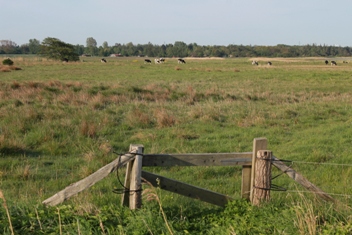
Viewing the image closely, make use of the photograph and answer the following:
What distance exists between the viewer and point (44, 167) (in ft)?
30.1

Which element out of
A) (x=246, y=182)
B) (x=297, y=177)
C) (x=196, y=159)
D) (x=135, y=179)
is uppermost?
(x=196, y=159)

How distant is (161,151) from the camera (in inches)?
401

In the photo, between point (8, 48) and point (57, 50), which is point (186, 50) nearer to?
point (8, 48)

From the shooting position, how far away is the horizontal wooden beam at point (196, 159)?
525 cm

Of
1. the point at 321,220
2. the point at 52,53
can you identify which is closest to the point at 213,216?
the point at 321,220

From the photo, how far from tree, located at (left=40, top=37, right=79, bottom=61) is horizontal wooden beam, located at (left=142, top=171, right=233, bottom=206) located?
77730mm

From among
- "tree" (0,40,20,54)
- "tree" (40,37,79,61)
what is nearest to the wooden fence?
"tree" (40,37,79,61)

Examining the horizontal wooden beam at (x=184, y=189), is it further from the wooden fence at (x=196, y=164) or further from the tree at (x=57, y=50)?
the tree at (x=57, y=50)

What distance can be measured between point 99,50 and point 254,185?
527 ft

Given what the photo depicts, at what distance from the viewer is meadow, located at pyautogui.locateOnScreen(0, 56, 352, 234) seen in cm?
453

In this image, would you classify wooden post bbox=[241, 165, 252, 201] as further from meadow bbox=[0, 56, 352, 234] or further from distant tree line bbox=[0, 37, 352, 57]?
distant tree line bbox=[0, 37, 352, 57]

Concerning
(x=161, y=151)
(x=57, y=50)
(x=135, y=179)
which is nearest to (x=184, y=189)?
(x=135, y=179)

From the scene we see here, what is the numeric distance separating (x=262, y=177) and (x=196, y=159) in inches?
34.2

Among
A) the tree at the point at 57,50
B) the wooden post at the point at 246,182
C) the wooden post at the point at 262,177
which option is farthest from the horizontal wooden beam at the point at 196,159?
the tree at the point at 57,50
